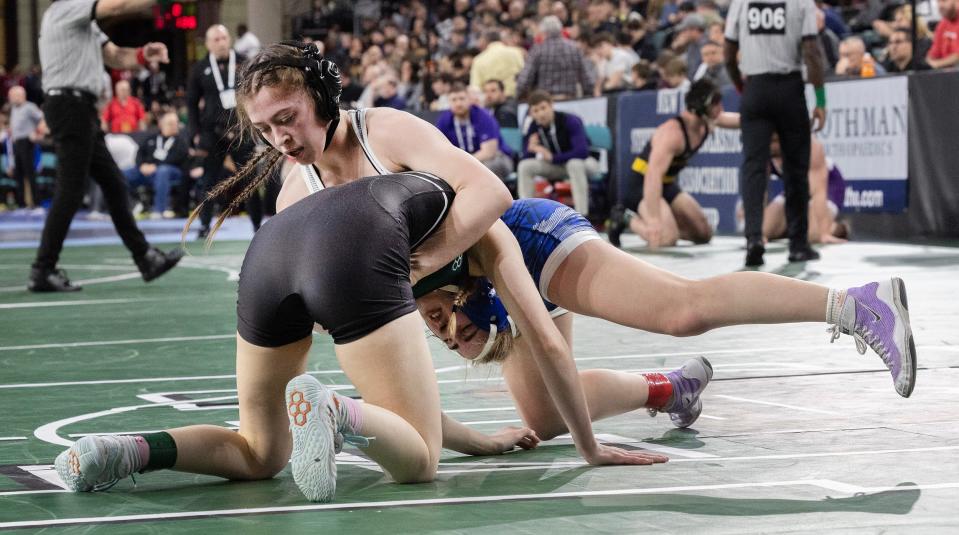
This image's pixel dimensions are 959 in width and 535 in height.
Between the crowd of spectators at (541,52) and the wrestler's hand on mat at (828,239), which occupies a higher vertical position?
the crowd of spectators at (541,52)

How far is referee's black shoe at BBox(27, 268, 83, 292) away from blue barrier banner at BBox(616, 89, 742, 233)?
542 centimetres

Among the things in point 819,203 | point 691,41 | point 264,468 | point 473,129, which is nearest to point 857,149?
point 819,203

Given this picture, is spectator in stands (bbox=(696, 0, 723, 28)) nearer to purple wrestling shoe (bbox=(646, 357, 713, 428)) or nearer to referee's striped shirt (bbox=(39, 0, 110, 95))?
referee's striped shirt (bbox=(39, 0, 110, 95))

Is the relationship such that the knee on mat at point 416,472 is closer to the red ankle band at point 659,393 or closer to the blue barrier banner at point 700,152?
the red ankle band at point 659,393

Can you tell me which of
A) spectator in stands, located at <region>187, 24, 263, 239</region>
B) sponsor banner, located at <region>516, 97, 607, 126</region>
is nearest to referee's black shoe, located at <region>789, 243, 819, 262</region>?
sponsor banner, located at <region>516, 97, 607, 126</region>

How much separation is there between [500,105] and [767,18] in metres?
7.68

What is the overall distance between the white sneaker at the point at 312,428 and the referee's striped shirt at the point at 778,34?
725 centimetres

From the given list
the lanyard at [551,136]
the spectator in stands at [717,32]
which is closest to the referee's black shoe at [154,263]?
the lanyard at [551,136]

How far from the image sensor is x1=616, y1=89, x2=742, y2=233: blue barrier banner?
14062 mm

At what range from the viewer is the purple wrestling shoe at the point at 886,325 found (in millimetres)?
4027

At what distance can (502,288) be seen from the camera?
3904 millimetres

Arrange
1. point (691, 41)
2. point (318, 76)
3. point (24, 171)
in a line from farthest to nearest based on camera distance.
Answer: point (24, 171) < point (691, 41) < point (318, 76)

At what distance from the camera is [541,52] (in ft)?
56.2

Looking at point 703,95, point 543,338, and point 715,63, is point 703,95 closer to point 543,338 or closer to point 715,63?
point 715,63
